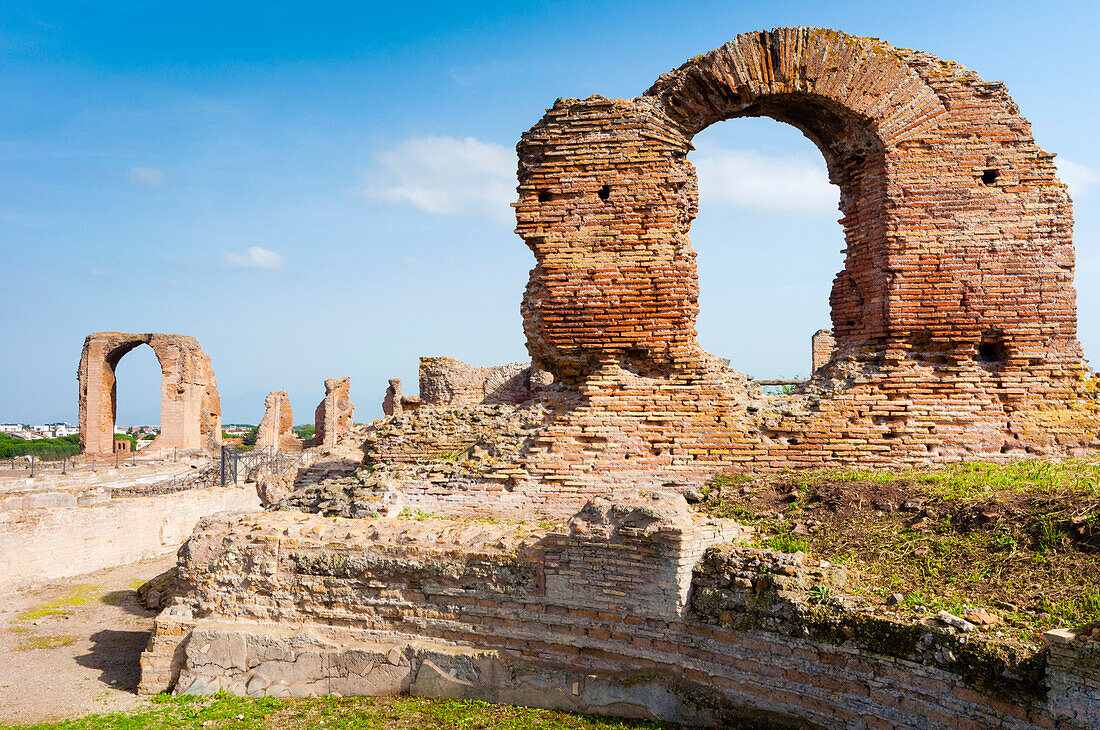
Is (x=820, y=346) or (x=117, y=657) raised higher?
(x=820, y=346)

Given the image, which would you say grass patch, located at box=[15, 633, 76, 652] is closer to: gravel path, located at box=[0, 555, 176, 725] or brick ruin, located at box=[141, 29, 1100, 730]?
gravel path, located at box=[0, 555, 176, 725]

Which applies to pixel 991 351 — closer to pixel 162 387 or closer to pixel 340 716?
pixel 340 716

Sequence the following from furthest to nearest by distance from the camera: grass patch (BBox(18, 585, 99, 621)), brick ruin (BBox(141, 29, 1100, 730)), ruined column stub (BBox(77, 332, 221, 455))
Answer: ruined column stub (BBox(77, 332, 221, 455))
grass patch (BBox(18, 585, 99, 621))
brick ruin (BBox(141, 29, 1100, 730))

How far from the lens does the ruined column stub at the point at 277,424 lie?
84.8 ft

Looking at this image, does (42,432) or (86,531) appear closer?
(86,531)

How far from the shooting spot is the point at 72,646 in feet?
25.5

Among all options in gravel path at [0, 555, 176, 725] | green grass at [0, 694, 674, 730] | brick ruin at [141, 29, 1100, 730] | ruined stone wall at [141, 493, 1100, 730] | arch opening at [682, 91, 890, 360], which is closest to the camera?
ruined stone wall at [141, 493, 1100, 730]

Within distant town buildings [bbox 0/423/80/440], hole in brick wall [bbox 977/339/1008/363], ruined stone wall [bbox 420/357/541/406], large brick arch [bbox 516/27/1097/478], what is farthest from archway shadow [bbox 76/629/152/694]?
distant town buildings [bbox 0/423/80/440]

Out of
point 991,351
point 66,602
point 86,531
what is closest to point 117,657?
point 66,602

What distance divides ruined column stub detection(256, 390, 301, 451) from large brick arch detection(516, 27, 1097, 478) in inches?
799

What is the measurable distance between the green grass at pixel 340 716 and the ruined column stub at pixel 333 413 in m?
19.6

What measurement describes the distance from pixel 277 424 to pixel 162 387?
4286 millimetres

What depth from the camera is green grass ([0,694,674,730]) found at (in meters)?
5.21

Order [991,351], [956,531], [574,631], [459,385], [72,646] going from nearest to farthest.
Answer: [956,531]
[574,631]
[991,351]
[72,646]
[459,385]
